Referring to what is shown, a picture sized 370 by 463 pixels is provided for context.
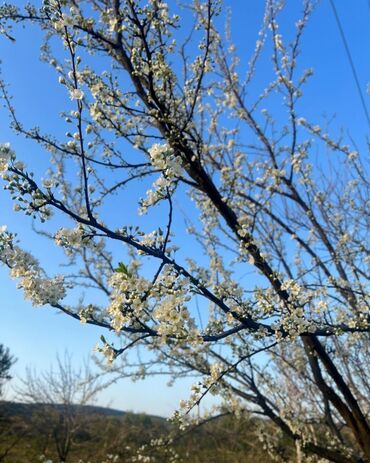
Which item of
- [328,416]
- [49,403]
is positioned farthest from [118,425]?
A: [328,416]

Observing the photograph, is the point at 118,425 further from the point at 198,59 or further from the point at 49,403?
the point at 198,59

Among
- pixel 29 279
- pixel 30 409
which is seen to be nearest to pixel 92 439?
pixel 30 409

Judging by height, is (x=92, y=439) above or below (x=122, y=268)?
below

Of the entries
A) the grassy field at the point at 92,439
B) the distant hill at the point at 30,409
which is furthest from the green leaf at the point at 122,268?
the distant hill at the point at 30,409

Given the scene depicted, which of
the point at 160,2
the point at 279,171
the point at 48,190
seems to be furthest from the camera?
the point at 279,171

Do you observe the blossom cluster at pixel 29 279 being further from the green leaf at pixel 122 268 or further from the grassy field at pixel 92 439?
the grassy field at pixel 92 439

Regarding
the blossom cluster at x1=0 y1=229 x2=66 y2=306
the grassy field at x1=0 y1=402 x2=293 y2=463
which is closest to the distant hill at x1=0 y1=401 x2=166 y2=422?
the grassy field at x1=0 y1=402 x2=293 y2=463

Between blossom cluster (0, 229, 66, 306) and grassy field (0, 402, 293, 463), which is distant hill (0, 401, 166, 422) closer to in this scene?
grassy field (0, 402, 293, 463)

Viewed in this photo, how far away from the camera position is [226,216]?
3.86 meters

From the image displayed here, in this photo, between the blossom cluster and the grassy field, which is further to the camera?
the grassy field

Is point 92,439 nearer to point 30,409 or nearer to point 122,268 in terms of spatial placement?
point 30,409

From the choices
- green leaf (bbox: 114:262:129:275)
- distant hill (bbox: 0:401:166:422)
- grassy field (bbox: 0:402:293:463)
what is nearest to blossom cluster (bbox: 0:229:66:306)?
green leaf (bbox: 114:262:129:275)

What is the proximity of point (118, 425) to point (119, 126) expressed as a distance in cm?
2573

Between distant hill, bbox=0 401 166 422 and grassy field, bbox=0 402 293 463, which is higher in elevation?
distant hill, bbox=0 401 166 422
